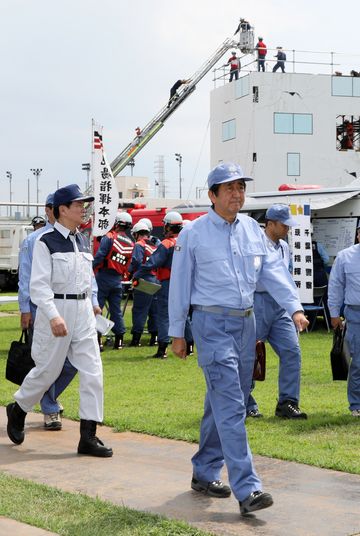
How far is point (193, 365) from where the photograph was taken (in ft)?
40.9

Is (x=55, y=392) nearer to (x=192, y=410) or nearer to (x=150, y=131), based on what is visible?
(x=192, y=410)

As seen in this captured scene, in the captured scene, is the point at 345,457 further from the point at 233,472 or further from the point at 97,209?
the point at 97,209

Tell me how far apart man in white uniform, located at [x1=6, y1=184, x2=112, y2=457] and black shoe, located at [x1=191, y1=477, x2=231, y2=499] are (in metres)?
1.29

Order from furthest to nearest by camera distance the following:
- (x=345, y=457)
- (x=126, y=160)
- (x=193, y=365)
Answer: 1. (x=126, y=160)
2. (x=193, y=365)
3. (x=345, y=457)

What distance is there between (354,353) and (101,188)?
28.2 ft

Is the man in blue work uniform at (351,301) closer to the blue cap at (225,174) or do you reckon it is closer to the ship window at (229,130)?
the blue cap at (225,174)

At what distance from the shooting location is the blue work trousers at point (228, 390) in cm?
508

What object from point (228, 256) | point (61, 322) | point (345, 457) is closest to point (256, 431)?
point (345, 457)

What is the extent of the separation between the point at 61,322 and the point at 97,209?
30.1 feet

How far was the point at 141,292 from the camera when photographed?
48.0 feet

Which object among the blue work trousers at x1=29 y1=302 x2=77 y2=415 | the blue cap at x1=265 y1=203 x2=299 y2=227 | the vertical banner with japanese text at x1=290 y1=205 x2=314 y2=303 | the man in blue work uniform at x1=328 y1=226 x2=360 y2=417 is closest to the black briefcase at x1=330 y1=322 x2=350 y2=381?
the man in blue work uniform at x1=328 y1=226 x2=360 y2=417

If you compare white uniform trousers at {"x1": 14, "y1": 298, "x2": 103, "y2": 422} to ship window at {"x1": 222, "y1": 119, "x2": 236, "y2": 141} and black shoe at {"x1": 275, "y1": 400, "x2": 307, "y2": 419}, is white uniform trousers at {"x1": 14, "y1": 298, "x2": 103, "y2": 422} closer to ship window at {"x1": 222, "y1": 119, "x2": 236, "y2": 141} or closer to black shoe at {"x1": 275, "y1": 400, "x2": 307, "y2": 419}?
black shoe at {"x1": 275, "y1": 400, "x2": 307, "y2": 419}

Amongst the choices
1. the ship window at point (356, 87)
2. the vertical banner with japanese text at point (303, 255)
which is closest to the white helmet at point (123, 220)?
the vertical banner with japanese text at point (303, 255)

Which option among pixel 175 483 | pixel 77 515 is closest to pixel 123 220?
pixel 175 483
